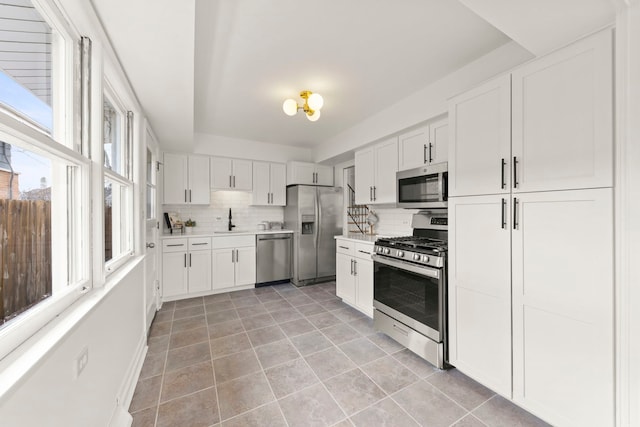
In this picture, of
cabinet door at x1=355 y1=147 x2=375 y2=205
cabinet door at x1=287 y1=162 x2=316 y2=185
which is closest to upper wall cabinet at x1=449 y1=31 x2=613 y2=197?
cabinet door at x1=355 y1=147 x2=375 y2=205

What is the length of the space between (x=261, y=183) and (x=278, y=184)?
1.06 feet

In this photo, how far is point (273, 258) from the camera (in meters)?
4.43

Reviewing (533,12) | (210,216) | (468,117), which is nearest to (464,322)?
(468,117)

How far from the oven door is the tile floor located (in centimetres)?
31

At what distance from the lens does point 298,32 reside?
71.7 inches

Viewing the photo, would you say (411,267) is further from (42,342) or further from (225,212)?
(225,212)

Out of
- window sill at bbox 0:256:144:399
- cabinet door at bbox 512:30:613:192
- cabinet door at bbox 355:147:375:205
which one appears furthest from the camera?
cabinet door at bbox 355:147:375:205

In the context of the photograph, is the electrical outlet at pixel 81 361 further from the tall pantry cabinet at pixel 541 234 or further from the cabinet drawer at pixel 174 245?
the cabinet drawer at pixel 174 245

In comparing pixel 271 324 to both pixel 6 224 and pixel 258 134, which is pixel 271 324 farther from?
pixel 258 134

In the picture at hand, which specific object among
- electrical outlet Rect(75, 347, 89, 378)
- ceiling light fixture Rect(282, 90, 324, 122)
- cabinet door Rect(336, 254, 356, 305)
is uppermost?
ceiling light fixture Rect(282, 90, 324, 122)

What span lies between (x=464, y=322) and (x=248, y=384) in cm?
169

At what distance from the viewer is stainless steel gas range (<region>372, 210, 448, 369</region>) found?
2.06 m

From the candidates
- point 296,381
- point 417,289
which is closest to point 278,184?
point 417,289

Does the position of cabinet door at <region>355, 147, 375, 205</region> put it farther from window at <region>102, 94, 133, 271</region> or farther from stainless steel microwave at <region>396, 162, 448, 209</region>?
window at <region>102, 94, 133, 271</region>
